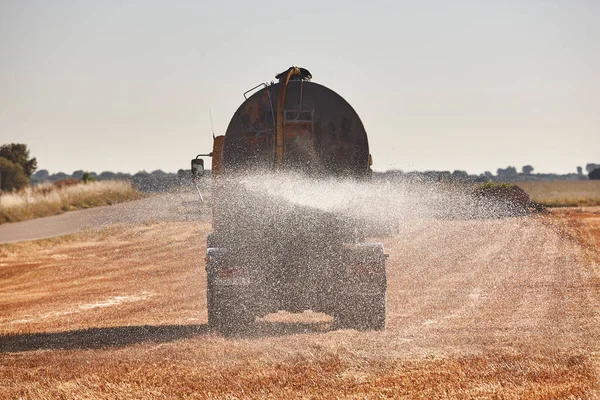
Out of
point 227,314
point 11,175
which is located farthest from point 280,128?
point 11,175

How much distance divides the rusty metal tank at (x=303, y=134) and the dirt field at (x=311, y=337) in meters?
2.36

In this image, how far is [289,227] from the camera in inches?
443

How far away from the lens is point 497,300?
15406 mm

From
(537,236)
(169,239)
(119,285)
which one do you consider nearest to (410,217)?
(537,236)

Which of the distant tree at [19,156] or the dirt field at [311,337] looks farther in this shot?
the distant tree at [19,156]

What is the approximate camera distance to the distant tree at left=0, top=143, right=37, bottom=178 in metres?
64.2

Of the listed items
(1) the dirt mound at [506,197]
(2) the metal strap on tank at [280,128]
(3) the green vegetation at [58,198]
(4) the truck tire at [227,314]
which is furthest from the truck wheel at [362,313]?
(1) the dirt mound at [506,197]

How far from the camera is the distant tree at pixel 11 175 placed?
57919 millimetres

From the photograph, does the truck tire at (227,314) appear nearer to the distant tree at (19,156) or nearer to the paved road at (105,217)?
the paved road at (105,217)

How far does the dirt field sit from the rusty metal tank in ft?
7.74

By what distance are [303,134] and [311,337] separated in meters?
2.98

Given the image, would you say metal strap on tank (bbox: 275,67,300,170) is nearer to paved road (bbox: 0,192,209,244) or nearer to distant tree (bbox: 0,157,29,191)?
paved road (bbox: 0,192,209,244)

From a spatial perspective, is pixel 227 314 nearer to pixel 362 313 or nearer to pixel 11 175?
pixel 362 313

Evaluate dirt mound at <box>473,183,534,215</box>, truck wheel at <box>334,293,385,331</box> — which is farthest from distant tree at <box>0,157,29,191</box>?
truck wheel at <box>334,293,385,331</box>
